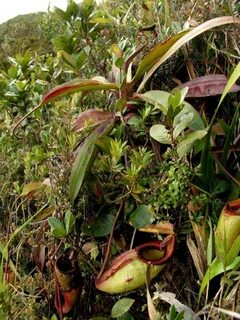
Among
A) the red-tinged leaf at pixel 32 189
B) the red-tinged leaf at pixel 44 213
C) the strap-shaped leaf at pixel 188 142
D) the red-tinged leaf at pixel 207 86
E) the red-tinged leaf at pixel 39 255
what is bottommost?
the red-tinged leaf at pixel 39 255

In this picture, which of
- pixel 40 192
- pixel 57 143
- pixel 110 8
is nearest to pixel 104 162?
pixel 57 143

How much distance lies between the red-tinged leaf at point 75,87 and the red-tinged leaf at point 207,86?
0.57 feet

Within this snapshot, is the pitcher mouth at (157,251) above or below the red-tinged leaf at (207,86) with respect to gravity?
below

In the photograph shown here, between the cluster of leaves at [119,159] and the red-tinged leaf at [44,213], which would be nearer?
the cluster of leaves at [119,159]

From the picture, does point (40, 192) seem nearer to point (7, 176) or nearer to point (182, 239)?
point (7, 176)

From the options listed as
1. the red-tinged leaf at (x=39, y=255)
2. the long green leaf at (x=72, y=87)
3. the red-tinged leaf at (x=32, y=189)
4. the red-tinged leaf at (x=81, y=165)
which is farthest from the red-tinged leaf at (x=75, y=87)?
the red-tinged leaf at (x=39, y=255)

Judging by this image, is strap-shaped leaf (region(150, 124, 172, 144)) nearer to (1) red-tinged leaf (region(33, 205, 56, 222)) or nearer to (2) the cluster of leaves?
(2) the cluster of leaves

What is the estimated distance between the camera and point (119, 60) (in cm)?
122

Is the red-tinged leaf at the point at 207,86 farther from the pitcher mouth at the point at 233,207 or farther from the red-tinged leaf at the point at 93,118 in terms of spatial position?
the pitcher mouth at the point at 233,207

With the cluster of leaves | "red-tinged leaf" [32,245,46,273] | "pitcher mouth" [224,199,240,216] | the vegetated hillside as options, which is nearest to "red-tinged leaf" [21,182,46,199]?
the cluster of leaves

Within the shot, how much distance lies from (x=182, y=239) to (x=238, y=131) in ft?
0.85

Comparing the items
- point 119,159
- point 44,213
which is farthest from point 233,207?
point 44,213

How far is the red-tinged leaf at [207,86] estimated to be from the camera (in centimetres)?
119

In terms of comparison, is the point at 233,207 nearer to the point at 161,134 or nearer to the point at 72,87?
the point at 161,134
